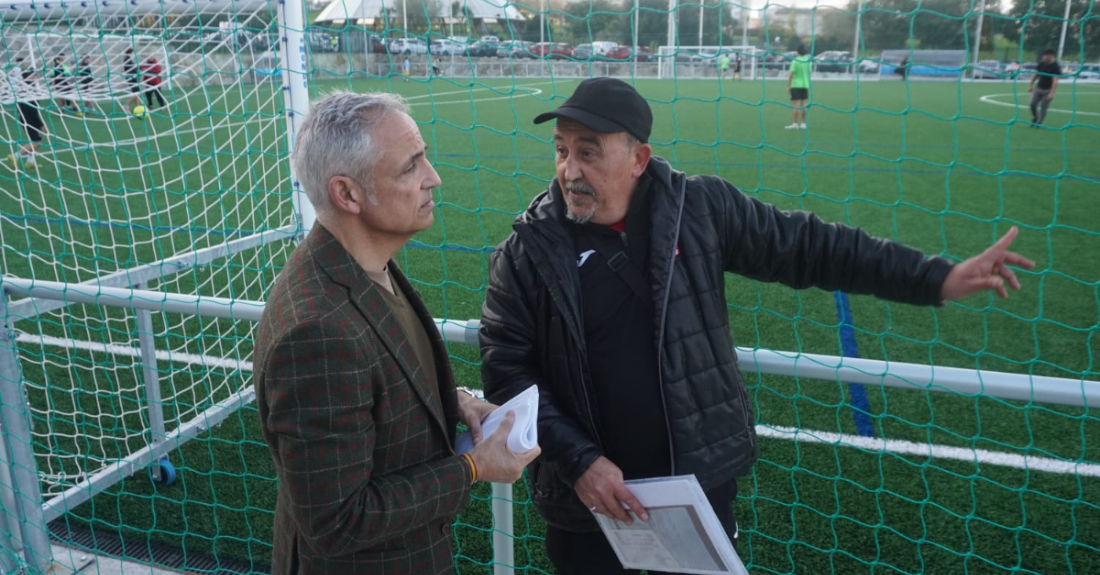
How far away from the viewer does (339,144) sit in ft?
5.35

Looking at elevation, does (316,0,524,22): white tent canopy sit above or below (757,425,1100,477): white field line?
above

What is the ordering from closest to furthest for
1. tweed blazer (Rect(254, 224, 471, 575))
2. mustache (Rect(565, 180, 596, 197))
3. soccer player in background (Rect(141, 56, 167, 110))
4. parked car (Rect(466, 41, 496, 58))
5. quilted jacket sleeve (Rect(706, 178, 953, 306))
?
tweed blazer (Rect(254, 224, 471, 575))
quilted jacket sleeve (Rect(706, 178, 953, 306))
mustache (Rect(565, 180, 596, 197))
soccer player in background (Rect(141, 56, 167, 110))
parked car (Rect(466, 41, 496, 58))

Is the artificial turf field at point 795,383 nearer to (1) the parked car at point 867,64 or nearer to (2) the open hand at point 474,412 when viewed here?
(1) the parked car at point 867,64

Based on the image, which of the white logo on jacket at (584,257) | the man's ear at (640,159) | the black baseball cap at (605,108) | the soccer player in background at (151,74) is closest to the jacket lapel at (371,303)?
the white logo on jacket at (584,257)

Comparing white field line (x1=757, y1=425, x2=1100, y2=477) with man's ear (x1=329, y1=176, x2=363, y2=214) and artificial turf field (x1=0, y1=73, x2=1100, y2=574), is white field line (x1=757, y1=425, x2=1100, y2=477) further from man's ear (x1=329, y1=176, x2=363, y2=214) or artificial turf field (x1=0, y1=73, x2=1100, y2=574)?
man's ear (x1=329, y1=176, x2=363, y2=214)

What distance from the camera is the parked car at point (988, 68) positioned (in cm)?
238

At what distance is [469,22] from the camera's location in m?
3.44

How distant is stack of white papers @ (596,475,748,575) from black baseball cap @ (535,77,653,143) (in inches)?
35.8

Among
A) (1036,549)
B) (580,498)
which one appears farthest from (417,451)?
(1036,549)

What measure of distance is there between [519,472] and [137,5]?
2494 mm

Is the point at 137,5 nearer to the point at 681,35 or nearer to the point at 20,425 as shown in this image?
the point at 20,425

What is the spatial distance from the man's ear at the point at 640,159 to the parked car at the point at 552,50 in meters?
0.71

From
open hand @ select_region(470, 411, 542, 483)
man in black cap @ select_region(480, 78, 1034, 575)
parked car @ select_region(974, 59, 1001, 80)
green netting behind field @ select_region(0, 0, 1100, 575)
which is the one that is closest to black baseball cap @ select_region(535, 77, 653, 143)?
man in black cap @ select_region(480, 78, 1034, 575)

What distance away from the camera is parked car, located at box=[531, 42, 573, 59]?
2.88 metres
